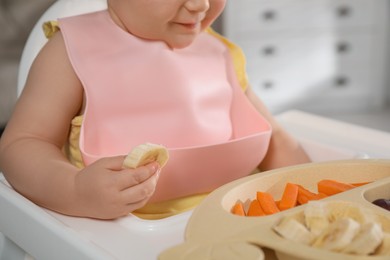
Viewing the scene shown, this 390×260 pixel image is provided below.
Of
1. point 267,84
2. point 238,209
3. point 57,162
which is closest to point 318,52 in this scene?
point 267,84

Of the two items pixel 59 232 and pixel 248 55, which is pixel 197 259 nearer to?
pixel 59 232

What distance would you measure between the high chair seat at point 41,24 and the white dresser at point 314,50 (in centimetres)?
197

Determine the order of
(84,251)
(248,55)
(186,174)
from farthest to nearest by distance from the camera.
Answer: (248,55) → (186,174) → (84,251)

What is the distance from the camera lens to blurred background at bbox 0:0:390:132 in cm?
310

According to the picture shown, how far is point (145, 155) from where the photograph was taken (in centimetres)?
72

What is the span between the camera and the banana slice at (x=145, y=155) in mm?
711

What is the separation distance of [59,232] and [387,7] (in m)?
2.69

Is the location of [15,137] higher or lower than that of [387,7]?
higher

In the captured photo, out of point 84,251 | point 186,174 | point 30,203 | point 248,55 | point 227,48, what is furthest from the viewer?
point 248,55

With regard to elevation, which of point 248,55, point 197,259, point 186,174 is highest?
point 197,259

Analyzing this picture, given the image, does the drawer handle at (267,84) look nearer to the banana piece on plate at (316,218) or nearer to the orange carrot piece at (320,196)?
the orange carrot piece at (320,196)

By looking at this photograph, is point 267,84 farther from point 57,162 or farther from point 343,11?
point 57,162

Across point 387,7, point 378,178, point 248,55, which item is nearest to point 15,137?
point 378,178

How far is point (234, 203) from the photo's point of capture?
2.25 feet
